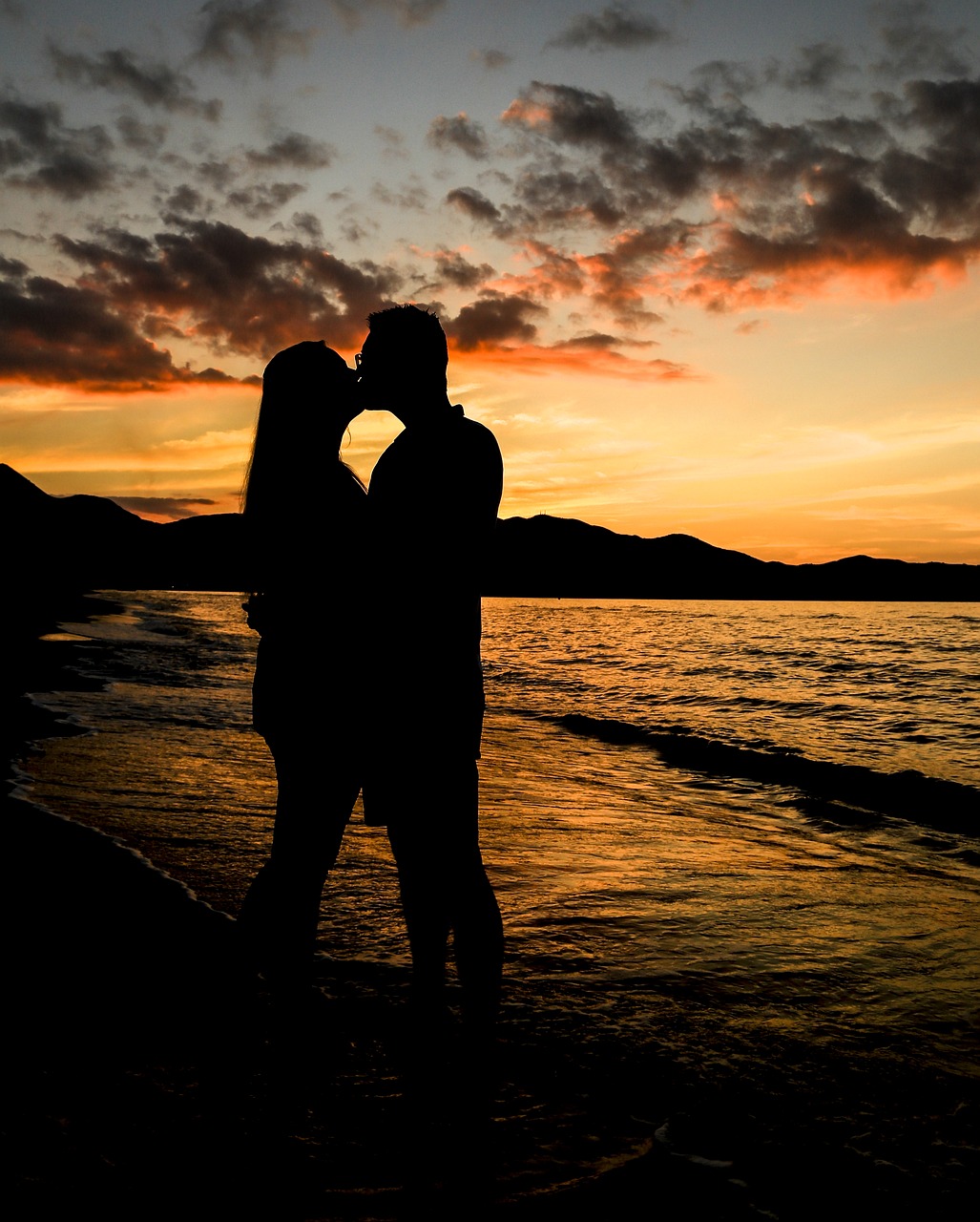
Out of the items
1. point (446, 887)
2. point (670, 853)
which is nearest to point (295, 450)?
point (446, 887)

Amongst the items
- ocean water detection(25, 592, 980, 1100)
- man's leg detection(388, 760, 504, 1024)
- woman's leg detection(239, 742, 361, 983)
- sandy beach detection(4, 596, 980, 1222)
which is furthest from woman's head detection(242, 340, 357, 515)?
sandy beach detection(4, 596, 980, 1222)

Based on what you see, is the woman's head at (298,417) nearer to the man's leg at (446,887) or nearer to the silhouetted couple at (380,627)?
Answer: the silhouetted couple at (380,627)

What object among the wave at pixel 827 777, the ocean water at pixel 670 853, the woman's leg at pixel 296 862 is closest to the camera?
the woman's leg at pixel 296 862

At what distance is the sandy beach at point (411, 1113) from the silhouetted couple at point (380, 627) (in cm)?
45

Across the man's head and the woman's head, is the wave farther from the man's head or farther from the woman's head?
the woman's head

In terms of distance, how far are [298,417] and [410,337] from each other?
414 millimetres

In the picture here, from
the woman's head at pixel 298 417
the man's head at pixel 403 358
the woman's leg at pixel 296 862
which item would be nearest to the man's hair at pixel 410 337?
the man's head at pixel 403 358

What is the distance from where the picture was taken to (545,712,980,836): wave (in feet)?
29.6

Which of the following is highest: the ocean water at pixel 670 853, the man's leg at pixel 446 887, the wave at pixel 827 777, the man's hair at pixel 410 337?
the man's hair at pixel 410 337

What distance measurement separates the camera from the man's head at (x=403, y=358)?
2.56 metres

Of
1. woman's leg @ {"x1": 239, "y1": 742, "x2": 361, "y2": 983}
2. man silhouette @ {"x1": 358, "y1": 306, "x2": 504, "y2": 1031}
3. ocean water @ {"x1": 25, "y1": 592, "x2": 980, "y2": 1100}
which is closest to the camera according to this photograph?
man silhouette @ {"x1": 358, "y1": 306, "x2": 504, "y2": 1031}

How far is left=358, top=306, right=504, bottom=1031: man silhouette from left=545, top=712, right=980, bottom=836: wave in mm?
7212

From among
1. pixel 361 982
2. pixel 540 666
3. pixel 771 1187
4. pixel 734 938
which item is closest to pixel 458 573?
pixel 771 1187

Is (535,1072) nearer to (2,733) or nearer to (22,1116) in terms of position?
(22,1116)
